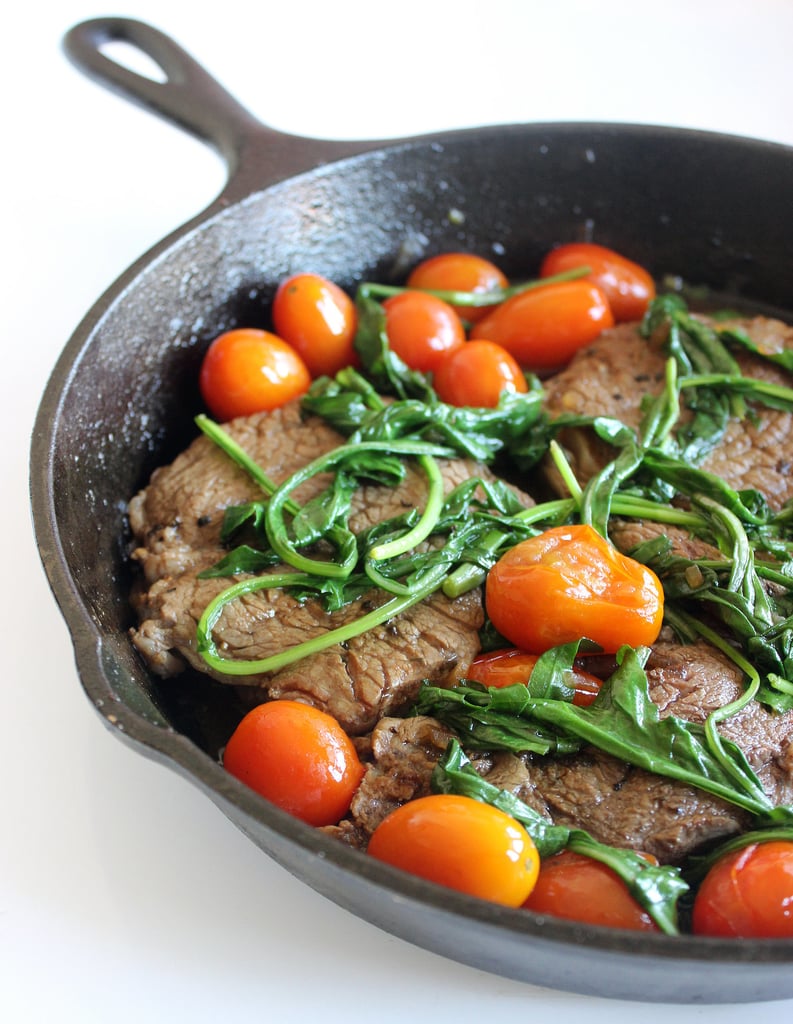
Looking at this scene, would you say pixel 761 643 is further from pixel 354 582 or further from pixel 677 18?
pixel 677 18

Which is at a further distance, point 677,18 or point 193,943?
point 677,18

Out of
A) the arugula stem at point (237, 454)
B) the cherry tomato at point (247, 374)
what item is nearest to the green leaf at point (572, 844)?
the arugula stem at point (237, 454)

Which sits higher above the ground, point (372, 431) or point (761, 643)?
point (372, 431)

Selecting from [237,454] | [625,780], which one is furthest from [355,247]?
[625,780]

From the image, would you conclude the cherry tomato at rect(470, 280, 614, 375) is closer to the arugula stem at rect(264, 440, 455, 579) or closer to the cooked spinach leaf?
the arugula stem at rect(264, 440, 455, 579)

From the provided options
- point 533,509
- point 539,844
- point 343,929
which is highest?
point 533,509

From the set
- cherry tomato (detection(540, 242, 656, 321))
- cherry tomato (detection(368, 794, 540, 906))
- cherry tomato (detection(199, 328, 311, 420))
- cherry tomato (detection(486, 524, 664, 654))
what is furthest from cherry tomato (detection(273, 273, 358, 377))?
cherry tomato (detection(368, 794, 540, 906))

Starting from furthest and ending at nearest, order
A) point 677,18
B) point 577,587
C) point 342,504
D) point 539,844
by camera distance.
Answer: point 677,18 < point 342,504 < point 577,587 < point 539,844

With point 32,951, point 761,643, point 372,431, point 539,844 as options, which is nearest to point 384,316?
point 372,431

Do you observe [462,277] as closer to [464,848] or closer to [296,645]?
[296,645]
